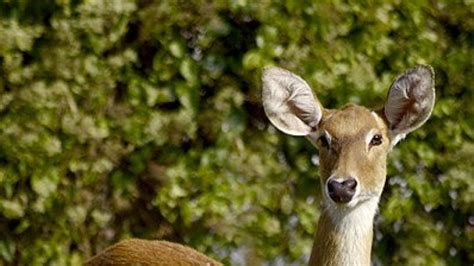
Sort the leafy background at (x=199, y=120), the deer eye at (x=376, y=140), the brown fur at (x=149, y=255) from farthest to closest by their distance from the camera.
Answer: the leafy background at (x=199, y=120)
the brown fur at (x=149, y=255)
the deer eye at (x=376, y=140)

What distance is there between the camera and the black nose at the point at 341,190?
7.34 m

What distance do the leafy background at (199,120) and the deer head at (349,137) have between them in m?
2.11

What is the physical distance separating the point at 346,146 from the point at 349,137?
5cm

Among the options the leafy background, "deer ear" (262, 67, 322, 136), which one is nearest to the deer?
"deer ear" (262, 67, 322, 136)

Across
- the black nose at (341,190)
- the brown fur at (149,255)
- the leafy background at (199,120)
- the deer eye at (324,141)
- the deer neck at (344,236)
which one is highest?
the black nose at (341,190)

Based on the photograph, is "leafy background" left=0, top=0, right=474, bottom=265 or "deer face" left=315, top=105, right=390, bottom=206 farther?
"leafy background" left=0, top=0, right=474, bottom=265

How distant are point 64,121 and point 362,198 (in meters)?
2.86

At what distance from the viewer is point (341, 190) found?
7348 millimetres

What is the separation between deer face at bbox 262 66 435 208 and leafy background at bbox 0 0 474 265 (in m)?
2.11

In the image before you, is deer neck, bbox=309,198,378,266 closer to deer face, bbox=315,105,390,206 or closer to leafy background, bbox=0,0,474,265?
deer face, bbox=315,105,390,206

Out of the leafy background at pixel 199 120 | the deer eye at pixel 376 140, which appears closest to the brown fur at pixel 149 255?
the deer eye at pixel 376 140

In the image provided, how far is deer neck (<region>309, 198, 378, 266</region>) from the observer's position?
24.5 feet

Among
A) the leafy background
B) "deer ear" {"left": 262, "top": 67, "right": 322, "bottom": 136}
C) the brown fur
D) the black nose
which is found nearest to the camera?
the black nose

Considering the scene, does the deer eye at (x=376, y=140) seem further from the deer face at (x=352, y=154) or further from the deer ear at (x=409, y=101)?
the deer ear at (x=409, y=101)
